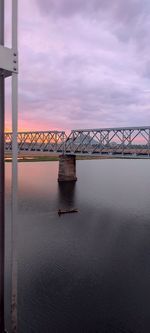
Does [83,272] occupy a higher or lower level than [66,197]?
lower

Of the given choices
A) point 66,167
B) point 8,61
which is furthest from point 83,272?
point 66,167

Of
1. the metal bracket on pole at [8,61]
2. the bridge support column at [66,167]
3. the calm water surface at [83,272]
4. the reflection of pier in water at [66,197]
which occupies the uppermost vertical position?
the metal bracket on pole at [8,61]

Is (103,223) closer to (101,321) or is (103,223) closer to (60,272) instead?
(60,272)

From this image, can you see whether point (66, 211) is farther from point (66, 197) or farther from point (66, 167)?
point (66, 167)

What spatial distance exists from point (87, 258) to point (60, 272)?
5.08 metres

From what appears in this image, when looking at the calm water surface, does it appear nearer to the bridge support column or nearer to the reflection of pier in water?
the reflection of pier in water

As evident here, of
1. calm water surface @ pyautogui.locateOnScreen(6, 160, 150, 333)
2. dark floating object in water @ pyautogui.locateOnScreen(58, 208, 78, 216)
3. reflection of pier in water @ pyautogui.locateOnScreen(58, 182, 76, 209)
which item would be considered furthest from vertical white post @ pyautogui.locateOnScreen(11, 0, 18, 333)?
reflection of pier in water @ pyautogui.locateOnScreen(58, 182, 76, 209)

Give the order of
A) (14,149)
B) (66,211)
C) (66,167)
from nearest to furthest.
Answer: (14,149) < (66,211) < (66,167)

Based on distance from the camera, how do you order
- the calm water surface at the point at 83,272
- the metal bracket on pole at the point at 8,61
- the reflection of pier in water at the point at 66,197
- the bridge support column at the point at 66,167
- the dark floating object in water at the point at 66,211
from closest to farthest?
the metal bracket on pole at the point at 8,61 → the calm water surface at the point at 83,272 → the dark floating object in water at the point at 66,211 → the reflection of pier in water at the point at 66,197 → the bridge support column at the point at 66,167

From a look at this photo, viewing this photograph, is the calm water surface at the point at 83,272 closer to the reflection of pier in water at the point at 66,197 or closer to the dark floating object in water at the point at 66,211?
the dark floating object in water at the point at 66,211

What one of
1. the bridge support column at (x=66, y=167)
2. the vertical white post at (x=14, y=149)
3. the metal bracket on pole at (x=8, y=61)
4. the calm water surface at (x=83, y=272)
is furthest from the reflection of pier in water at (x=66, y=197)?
the metal bracket on pole at (x=8, y=61)

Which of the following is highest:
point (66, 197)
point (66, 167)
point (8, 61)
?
point (8, 61)

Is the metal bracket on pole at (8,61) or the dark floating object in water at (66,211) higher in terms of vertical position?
the metal bracket on pole at (8,61)

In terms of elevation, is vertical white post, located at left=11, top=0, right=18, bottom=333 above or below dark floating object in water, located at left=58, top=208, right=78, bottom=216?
above
